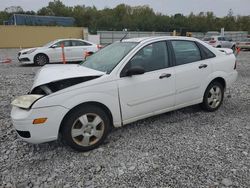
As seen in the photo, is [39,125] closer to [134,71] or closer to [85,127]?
[85,127]

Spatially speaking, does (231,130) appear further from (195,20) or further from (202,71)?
(195,20)

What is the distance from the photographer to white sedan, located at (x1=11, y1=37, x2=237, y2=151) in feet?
9.11

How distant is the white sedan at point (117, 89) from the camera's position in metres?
2.78

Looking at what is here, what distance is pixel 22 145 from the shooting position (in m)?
3.32

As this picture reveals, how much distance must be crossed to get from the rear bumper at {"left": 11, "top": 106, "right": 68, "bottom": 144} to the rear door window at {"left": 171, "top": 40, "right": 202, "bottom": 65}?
2173 mm

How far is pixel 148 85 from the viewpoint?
134 inches

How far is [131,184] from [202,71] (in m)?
2.54

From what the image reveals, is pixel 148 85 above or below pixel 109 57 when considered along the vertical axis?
below

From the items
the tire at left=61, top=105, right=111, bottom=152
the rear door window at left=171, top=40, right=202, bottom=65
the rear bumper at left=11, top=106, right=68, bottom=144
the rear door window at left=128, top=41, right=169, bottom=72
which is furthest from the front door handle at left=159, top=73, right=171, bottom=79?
the rear bumper at left=11, top=106, right=68, bottom=144

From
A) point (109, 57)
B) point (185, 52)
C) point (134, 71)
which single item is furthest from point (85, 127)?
point (185, 52)

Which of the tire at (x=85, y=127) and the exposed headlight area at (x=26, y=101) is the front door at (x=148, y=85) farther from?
the exposed headlight area at (x=26, y=101)

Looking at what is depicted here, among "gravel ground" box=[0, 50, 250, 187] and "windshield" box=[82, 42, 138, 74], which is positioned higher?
"windshield" box=[82, 42, 138, 74]

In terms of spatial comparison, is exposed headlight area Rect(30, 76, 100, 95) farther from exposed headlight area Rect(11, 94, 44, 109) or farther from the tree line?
the tree line

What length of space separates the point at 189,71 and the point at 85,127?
2.08 meters
